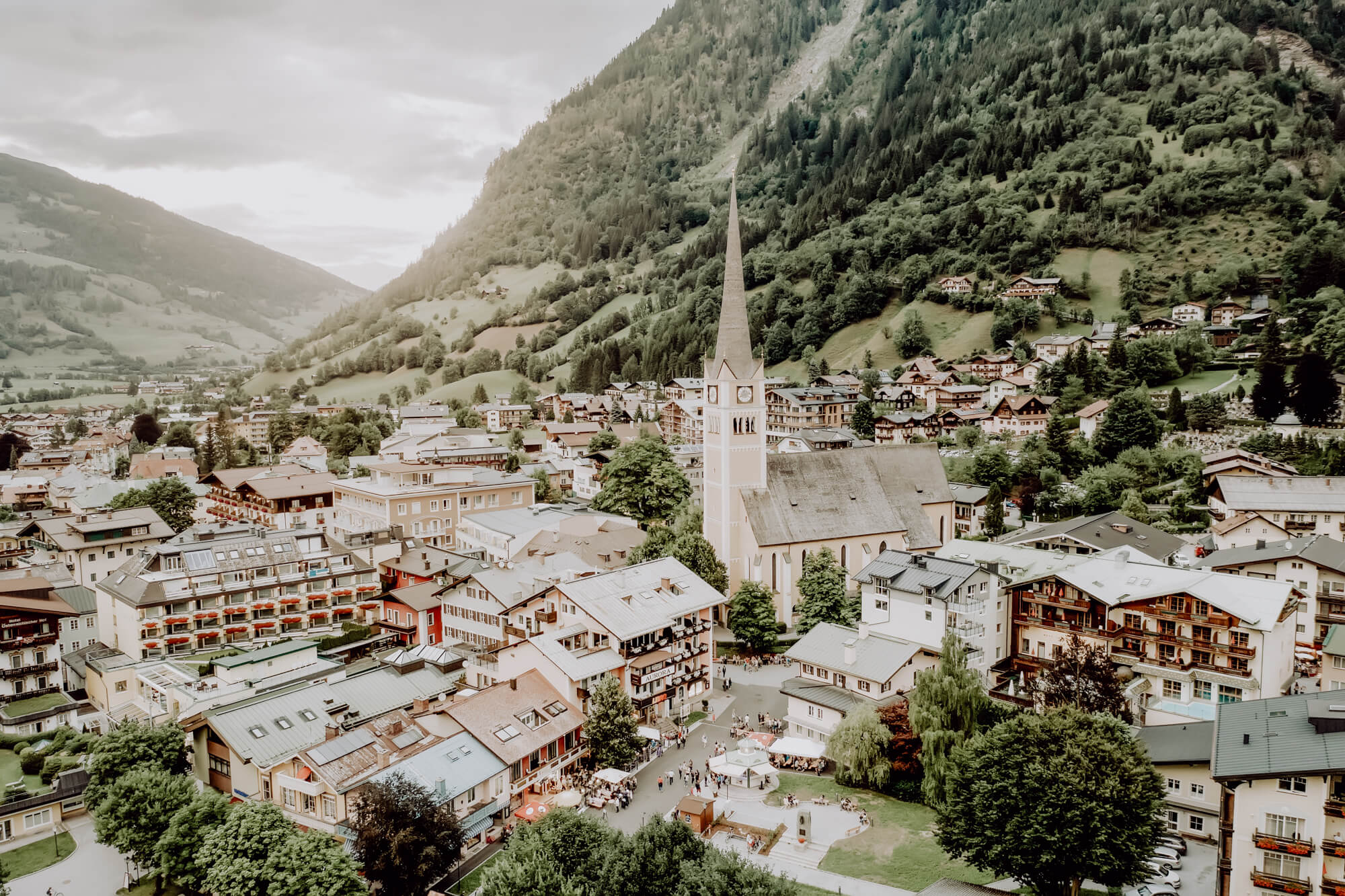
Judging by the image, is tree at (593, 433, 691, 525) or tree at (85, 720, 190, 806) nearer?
tree at (85, 720, 190, 806)

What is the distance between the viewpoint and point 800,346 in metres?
151

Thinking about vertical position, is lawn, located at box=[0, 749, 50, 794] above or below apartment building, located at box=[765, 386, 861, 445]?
below

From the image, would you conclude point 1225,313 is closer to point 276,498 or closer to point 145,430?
point 276,498

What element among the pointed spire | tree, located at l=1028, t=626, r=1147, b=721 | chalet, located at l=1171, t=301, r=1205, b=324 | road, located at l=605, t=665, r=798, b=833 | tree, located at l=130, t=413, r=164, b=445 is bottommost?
road, located at l=605, t=665, r=798, b=833

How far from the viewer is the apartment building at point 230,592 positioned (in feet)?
165

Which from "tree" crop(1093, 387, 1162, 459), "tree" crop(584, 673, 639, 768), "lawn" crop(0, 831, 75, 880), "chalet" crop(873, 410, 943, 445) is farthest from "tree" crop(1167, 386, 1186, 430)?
"lawn" crop(0, 831, 75, 880)

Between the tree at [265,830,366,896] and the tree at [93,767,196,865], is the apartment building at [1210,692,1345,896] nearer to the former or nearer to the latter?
the tree at [265,830,366,896]

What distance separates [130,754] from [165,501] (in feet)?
188

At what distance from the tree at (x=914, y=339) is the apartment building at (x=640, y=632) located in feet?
310

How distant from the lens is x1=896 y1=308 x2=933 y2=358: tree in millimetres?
132500

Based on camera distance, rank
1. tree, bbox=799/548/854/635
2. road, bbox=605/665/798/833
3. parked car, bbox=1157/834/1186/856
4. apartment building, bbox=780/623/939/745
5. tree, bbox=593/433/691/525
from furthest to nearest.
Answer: tree, bbox=593/433/691/525 < tree, bbox=799/548/854/635 < apartment building, bbox=780/623/939/745 < road, bbox=605/665/798/833 < parked car, bbox=1157/834/1186/856

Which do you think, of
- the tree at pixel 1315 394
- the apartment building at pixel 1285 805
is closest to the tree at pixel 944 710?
the apartment building at pixel 1285 805

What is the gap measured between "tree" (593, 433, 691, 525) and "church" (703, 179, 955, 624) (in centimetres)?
1711

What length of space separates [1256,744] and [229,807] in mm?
35540
